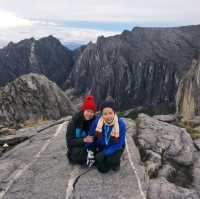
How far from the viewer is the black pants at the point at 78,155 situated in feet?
60.5

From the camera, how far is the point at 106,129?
18.1m

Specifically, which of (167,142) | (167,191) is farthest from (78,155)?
(167,142)

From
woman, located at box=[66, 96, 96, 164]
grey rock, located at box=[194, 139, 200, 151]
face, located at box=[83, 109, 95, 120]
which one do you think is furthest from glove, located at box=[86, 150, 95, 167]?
grey rock, located at box=[194, 139, 200, 151]

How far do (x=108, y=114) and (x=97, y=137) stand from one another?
1.30 metres

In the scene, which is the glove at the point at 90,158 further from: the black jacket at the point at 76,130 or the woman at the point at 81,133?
the black jacket at the point at 76,130

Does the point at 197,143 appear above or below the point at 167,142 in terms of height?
below

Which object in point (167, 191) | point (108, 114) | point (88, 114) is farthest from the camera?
point (88, 114)

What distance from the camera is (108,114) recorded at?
58.3 feet

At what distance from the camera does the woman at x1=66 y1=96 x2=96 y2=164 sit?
18422 millimetres

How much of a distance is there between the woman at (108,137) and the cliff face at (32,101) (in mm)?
38770

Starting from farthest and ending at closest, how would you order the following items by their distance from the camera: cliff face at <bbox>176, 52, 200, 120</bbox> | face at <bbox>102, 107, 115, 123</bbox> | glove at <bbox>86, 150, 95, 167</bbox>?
cliff face at <bbox>176, 52, 200, 120</bbox> → glove at <bbox>86, 150, 95, 167</bbox> → face at <bbox>102, 107, 115, 123</bbox>

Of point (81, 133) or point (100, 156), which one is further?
point (81, 133)

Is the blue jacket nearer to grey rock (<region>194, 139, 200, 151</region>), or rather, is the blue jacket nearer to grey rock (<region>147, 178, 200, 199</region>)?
grey rock (<region>147, 178, 200, 199</region>)

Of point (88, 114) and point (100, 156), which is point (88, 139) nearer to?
point (100, 156)
